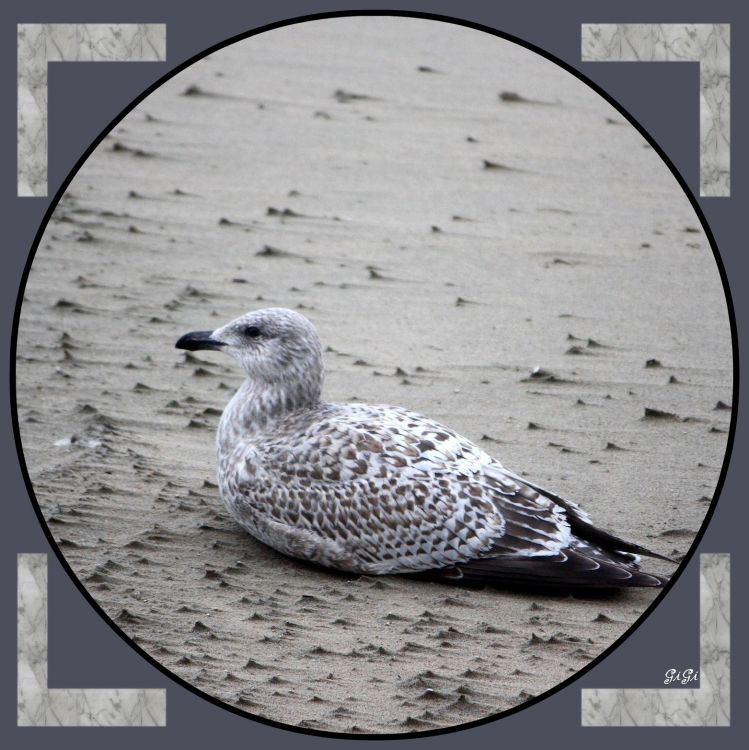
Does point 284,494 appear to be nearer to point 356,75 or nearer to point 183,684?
point 183,684

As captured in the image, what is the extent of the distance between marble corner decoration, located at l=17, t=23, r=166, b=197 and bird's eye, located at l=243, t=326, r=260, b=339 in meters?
1.12

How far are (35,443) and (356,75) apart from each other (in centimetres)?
263

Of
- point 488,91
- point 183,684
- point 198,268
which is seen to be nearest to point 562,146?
point 488,91

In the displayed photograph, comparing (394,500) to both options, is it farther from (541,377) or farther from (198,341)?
(541,377)

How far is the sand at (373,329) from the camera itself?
7398 millimetres

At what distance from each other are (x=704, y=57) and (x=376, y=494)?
8.20 ft

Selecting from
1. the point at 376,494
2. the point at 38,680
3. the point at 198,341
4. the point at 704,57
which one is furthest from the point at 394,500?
the point at 704,57

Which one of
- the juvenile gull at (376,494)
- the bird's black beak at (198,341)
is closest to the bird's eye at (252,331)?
the juvenile gull at (376,494)

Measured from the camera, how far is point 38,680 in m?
7.87

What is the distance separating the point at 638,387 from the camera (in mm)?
8727

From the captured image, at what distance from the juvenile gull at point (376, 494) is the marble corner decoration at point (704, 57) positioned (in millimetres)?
1673

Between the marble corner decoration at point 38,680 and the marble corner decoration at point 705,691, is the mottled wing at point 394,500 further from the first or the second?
the marble corner decoration at point 38,680

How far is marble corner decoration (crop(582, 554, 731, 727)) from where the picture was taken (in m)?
7.82

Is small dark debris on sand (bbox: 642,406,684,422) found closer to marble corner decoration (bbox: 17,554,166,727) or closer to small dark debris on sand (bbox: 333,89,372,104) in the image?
small dark debris on sand (bbox: 333,89,372,104)
